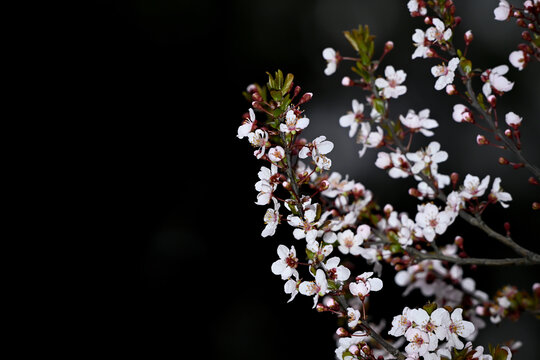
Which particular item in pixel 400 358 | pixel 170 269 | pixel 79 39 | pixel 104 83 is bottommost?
pixel 400 358

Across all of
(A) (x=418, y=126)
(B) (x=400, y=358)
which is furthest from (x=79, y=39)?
(B) (x=400, y=358)

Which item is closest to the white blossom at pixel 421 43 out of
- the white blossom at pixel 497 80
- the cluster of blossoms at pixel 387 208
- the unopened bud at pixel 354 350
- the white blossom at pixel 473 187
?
the cluster of blossoms at pixel 387 208

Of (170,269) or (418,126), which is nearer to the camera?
(418,126)

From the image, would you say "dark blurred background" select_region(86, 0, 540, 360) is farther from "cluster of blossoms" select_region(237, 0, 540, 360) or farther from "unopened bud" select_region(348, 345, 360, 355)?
"unopened bud" select_region(348, 345, 360, 355)

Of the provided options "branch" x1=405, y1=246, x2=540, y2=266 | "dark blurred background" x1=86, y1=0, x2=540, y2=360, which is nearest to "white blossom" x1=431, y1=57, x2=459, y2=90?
"branch" x1=405, y1=246, x2=540, y2=266

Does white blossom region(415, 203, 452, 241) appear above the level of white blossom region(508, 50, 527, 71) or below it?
below

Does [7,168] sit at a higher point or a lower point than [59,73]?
lower

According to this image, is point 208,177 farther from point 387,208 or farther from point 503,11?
point 503,11

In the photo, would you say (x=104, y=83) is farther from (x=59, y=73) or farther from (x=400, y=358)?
(x=400, y=358)
